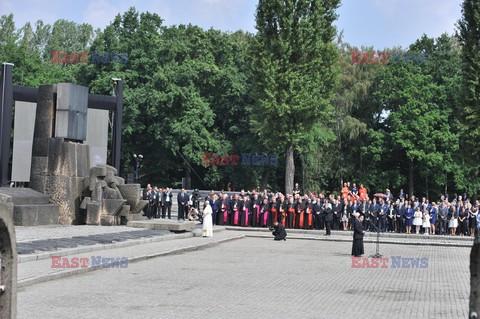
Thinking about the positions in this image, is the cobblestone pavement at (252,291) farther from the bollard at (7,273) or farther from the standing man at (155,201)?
the standing man at (155,201)

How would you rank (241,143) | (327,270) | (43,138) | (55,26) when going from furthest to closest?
(55,26) < (241,143) < (43,138) < (327,270)

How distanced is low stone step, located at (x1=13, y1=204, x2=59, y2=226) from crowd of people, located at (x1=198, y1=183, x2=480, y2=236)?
9279 mm

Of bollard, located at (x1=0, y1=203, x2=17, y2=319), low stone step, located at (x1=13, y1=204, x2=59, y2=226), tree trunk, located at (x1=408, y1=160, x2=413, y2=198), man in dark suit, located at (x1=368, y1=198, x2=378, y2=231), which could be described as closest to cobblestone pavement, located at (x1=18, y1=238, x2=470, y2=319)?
bollard, located at (x1=0, y1=203, x2=17, y2=319)

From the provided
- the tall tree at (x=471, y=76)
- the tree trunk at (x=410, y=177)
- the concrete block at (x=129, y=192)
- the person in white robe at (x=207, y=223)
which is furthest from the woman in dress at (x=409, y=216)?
the tree trunk at (x=410, y=177)

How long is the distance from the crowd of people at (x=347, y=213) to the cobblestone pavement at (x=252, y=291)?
12.9m

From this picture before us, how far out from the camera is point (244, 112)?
5738 centimetres

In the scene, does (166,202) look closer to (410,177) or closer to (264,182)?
(264,182)

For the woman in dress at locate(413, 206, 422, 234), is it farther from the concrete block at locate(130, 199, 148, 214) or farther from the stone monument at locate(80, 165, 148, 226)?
the stone monument at locate(80, 165, 148, 226)

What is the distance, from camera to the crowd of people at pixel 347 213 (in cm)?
3366

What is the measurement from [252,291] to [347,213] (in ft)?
72.7

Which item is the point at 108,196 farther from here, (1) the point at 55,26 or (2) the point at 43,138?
(1) the point at 55,26

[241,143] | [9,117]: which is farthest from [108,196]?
[241,143]

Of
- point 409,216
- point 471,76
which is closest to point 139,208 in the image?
point 409,216

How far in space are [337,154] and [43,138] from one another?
3467cm
